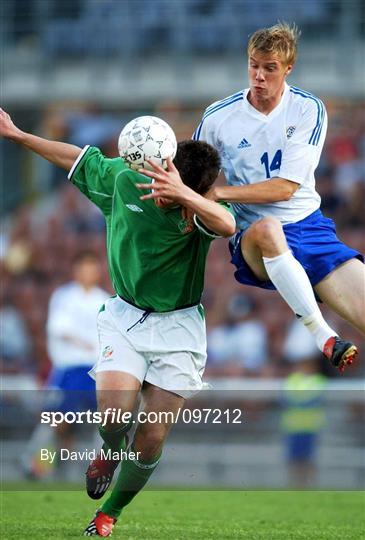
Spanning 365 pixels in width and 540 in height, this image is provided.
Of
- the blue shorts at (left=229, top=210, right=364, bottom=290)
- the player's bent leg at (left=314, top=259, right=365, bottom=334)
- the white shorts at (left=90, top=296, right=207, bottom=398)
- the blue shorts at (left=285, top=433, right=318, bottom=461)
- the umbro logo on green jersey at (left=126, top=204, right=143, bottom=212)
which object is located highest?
the umbro logo on green jersey at (left=126, top=204, right=143, bottom=212)

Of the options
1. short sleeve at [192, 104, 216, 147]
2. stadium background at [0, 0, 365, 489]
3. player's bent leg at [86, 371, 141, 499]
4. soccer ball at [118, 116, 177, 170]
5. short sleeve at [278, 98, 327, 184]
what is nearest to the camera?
soccer ball at [118, 116, 177, 170]

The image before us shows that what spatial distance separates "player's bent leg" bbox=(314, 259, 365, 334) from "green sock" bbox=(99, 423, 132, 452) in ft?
5.11

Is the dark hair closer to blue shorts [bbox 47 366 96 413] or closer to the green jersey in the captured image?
the green jersey

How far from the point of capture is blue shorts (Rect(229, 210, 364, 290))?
775 centimetres

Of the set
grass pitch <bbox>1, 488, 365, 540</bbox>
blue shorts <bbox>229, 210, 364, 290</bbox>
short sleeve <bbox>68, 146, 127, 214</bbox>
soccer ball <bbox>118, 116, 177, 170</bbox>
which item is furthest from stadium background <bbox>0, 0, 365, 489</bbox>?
soccer ball <bbox>118, 116, 177, 170</bbox>

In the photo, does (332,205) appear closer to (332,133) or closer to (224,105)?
(332,133)

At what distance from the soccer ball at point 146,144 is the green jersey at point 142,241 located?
365 mm

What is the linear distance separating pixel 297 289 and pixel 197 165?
1005 mm

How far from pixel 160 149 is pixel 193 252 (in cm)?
85

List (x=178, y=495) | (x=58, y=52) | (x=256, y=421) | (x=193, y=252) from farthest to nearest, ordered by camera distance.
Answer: (x=58, y=52), (x=256, y=421), (x=178, y=495), (x=193, y=252)

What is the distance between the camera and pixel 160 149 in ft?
23.2

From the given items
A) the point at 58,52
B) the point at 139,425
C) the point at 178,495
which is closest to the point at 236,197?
the point at 139,425

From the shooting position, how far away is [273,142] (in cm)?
775

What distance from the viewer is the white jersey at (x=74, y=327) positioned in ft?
43.4
